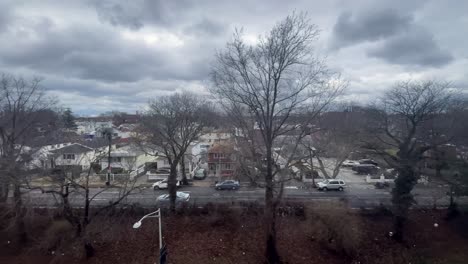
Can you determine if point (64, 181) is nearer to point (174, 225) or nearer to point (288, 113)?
point (174, 225)

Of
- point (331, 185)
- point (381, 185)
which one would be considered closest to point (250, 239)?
point (331, 185)

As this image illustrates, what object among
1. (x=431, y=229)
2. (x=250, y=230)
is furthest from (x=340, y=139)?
(x=250, y=230)

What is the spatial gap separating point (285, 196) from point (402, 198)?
756 cm

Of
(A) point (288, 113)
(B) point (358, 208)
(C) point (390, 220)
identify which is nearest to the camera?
(A) point (288, 113)

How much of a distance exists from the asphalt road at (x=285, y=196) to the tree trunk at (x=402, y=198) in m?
2.69

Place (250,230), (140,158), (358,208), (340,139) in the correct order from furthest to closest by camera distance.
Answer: (140,158) < (340,139) < (358,208) < (250,230)

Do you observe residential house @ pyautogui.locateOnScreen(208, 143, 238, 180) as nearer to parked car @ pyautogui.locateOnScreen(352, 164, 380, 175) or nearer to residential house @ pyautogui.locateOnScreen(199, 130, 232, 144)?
residential house @ pyautogui.locateOnScreen(199, 130, 232, 144)

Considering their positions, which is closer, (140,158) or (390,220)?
(390,220)

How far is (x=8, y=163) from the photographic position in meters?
12.2

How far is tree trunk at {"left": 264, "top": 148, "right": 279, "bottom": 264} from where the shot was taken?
11.3 meters

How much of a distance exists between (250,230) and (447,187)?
13419 mm

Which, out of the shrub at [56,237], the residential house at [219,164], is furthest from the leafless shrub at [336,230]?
the residential house at [219,164]

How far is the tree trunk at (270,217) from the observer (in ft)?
37.1

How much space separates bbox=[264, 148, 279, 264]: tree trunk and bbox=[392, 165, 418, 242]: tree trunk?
7.51 m
